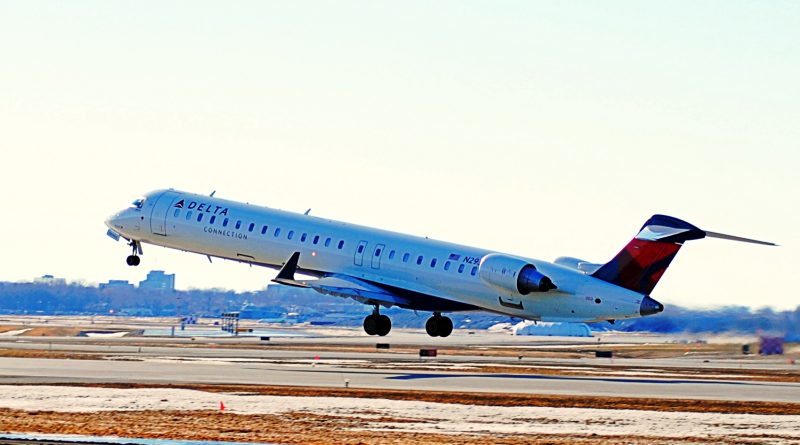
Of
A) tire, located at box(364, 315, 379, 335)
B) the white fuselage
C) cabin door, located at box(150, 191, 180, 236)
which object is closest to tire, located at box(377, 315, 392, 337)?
tire, located at box(364, 315, 379, 335)

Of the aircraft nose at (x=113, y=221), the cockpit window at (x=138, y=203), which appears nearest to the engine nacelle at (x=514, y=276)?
the cockpit window at (x=138, y=203)

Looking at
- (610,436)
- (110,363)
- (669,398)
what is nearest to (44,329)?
(110,363)

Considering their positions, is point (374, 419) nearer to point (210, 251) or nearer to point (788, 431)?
point (788, 431)

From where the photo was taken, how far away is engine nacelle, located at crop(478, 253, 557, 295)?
180 feet

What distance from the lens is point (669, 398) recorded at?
42.9 metres

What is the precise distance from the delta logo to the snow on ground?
65.2 feet

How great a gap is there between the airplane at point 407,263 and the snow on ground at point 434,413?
16.4 meters

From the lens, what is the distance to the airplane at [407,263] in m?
54.2

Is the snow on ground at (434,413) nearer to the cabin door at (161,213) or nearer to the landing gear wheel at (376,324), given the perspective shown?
the landing gear wheel at (376,324)

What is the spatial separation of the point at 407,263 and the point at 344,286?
3007 millimetres

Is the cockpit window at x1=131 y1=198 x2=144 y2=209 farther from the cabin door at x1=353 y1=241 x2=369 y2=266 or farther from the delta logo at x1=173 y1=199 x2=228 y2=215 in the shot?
the cabin door at x1=353 y1=241 x2=369 y2=266

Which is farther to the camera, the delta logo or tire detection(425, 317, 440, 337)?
the delta logo

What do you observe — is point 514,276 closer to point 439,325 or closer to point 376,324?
point 439,325

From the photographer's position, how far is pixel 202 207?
205 feet
